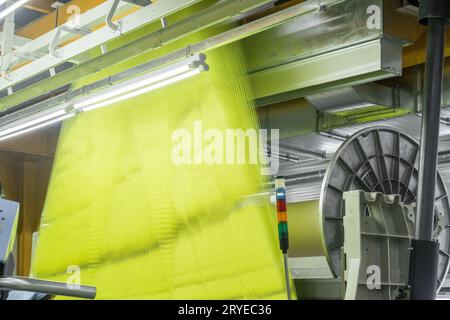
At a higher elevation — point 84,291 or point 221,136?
point 221,136

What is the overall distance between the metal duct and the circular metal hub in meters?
0.39

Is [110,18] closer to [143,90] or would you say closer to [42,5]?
[143,90]

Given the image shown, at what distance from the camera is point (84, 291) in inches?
81.1

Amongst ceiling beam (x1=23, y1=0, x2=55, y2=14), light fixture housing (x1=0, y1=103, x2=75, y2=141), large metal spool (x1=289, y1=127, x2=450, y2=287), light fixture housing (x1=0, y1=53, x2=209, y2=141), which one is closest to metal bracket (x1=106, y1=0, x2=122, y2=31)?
light fixture housing (x1=0, y1=53, x2=209, y2=141)

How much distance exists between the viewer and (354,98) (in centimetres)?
654

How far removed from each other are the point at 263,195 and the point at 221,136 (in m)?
0.54

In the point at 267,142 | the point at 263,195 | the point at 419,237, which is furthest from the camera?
the point at 267,142

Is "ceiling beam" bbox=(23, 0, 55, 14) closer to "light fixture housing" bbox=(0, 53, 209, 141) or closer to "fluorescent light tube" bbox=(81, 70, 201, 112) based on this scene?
"light fixture housing" bbox=(0, 53, 209, 141)

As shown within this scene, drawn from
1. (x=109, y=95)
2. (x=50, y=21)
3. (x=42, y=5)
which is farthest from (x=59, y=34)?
(x=109, y=95)

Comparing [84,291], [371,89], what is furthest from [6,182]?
[84,291]

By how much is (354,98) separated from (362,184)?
0.88 metres

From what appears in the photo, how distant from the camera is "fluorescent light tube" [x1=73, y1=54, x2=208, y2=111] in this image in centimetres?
505

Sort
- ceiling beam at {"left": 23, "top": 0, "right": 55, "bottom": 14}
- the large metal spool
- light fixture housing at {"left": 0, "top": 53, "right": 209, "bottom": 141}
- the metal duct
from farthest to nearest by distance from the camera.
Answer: ceiling beam at {"left": 23, "top": 0, "right": 55, "bottom": 14} < the metal duct < the large metal spool < light fixture housing at {"left": 0, "top": 53, "right": 209, "bottom": 141}
